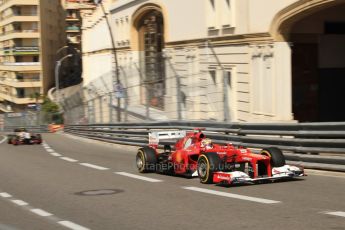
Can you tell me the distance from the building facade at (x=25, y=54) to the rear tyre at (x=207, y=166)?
85.2 metres

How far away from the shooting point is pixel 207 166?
35.4ft

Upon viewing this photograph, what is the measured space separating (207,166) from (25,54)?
88.8m

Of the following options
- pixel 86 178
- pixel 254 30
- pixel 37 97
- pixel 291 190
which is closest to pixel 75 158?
pixel 86 178

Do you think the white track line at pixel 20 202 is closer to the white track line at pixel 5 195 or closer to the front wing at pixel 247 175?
the white track line at pixel 5 195

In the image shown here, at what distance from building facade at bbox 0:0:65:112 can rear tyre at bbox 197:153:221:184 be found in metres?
85.2

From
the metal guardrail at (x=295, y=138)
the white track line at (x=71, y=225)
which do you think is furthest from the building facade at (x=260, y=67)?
the white track line at (x=71, y=225)

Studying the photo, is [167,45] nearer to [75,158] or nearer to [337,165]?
[75,158]

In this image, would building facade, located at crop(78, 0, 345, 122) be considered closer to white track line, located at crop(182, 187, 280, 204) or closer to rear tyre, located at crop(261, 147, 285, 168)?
rear tyre, located at crop(261, 147, 285, 168)

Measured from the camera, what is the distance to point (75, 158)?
61.5 feet

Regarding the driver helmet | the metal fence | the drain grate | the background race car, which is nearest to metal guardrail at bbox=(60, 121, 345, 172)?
the driver helmet

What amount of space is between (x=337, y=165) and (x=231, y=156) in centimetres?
232

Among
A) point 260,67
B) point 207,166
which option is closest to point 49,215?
point 207,166

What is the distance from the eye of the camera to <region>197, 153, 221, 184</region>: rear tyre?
10.6 m

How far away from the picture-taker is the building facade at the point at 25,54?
95.8 m
